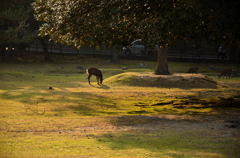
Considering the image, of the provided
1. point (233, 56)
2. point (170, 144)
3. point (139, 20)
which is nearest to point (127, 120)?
point (170, 144)

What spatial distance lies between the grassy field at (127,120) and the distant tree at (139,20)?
9.39 feet

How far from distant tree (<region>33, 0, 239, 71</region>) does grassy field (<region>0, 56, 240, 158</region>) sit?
113 inches

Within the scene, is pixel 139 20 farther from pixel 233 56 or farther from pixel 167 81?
pixel 233 56

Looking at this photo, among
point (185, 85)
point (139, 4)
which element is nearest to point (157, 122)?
point (139, 4)

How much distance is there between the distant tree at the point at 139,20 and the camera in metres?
12.0

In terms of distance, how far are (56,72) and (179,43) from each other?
93.8 feet

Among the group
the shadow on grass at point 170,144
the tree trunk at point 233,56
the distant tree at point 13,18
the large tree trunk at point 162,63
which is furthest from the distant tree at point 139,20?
the tree trunk at point 233,56

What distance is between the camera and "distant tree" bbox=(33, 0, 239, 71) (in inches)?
472

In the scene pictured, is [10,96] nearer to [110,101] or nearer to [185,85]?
[110,101]

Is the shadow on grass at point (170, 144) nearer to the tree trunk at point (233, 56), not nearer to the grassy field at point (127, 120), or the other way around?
the grassy field at point (127, 120)

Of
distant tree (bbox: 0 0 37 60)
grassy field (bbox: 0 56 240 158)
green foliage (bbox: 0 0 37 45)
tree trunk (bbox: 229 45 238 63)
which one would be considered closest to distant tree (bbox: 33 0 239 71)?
grassy field (bbox: 0 56 240 158)

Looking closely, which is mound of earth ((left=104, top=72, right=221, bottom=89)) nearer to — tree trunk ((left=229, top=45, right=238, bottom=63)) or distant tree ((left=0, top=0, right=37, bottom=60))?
distant tree ((left=0, top=0, right=37, bottom=60))

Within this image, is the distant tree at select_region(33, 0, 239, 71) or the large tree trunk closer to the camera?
the distant tree at select_region(33, 0, 239, 71)

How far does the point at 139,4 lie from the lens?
13156mm
